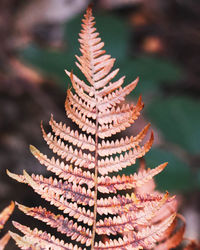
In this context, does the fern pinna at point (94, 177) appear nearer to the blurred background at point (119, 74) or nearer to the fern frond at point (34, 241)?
the fern frond at point (34, 241)

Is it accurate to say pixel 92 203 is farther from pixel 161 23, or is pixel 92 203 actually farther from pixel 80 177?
pixel 161 23

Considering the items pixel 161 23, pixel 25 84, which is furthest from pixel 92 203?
pixel 161 23

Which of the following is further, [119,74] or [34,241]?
[119,74]

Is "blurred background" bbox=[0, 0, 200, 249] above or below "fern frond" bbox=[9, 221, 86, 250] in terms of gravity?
above

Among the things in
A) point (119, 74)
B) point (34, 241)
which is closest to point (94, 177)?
point (34, 241)

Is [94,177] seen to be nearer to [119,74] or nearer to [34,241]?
[34,241]

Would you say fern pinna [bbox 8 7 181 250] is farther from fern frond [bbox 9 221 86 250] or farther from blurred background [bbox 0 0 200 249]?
blurred background [bbox 0 0 200 249]

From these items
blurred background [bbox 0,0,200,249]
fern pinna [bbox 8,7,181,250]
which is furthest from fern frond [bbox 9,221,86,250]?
blurred background [bbox 0,0,200,249]

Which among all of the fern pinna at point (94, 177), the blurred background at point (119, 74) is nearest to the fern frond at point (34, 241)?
the fern pinna at point (94, 177)

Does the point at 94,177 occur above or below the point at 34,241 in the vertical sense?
above

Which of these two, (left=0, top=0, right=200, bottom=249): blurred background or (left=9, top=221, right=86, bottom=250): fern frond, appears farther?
(left=0, top=0, right=200, bottom=249): blurred background
